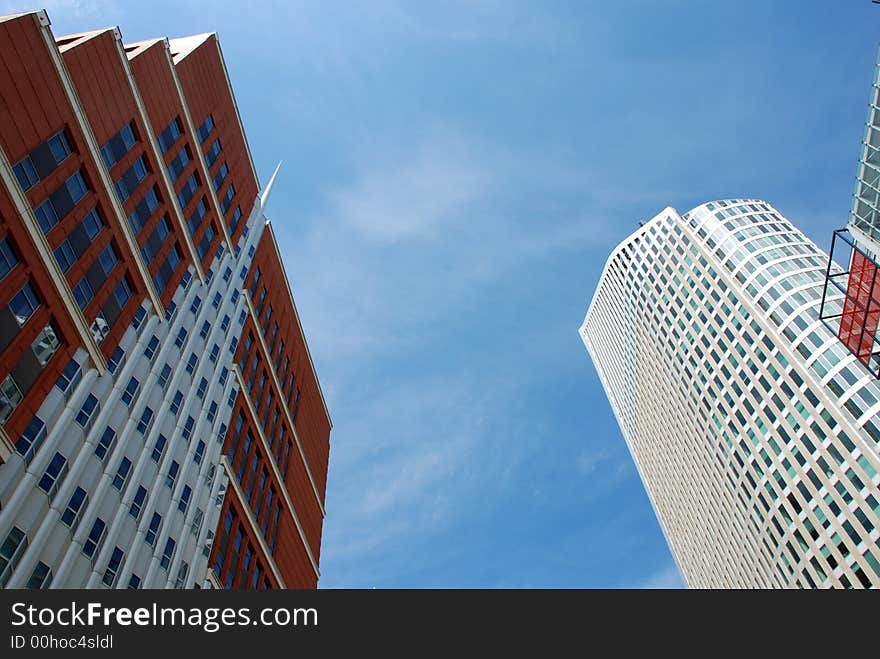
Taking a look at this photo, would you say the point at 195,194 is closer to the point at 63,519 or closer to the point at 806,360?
the point at 63,519

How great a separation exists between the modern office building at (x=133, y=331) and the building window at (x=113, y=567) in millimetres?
153

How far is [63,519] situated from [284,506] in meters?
35.2

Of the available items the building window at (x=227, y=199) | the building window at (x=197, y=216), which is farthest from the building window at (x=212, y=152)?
the building window at (x=197, y=216)

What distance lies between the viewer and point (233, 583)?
52531 millimetres

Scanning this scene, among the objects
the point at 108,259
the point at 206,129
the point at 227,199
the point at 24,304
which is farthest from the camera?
the point at 227,199

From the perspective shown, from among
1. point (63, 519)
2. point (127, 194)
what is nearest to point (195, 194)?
point (127, 194)

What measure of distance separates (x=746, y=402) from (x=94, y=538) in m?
77.3

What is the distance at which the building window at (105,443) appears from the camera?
125 feet

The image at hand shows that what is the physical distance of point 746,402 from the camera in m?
82.6

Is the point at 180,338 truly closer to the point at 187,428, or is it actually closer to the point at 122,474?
the point at 187,428

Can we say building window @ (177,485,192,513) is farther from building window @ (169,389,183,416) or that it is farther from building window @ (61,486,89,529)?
building window @ (61,486,89,529)

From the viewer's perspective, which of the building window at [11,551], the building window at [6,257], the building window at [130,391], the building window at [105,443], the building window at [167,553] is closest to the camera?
the building window at [11,551]

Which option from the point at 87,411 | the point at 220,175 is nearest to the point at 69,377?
the point at 87,411

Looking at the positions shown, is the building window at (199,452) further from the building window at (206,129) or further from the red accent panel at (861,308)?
the red accent panel at (861,308)
